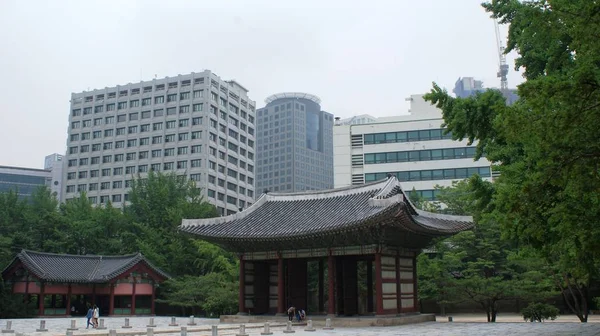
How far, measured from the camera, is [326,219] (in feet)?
107

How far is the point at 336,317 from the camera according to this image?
31.4 meters

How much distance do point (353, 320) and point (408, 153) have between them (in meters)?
47.3

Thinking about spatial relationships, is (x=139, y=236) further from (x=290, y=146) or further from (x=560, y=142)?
(x=290, y=146)

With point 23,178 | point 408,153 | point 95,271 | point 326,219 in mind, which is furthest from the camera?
point 23,178

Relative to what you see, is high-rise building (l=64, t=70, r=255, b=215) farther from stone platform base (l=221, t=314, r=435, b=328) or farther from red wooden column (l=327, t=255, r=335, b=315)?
red wooden column (l=327, t=255, r=335, b=315)

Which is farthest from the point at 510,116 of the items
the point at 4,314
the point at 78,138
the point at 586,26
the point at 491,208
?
the point at 78,138

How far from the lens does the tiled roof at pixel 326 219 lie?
2911cm

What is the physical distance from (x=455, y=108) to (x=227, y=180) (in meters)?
93.5

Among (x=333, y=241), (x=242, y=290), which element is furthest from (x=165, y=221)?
(x=333, y=241)

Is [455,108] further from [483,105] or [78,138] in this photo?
[78,138]

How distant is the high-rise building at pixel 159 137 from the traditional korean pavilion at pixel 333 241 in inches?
2610

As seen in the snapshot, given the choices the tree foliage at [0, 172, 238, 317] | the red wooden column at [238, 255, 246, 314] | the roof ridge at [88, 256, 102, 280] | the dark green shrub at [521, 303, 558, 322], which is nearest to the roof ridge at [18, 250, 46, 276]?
the tree foliage at [0, 172, 238, 317]

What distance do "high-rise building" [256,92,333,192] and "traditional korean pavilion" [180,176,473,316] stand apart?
13409 centimetres

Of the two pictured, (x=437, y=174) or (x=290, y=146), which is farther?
(x=290, y=146)
